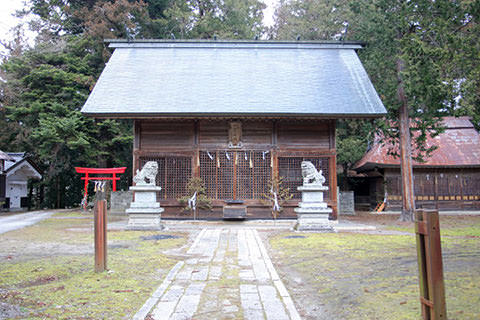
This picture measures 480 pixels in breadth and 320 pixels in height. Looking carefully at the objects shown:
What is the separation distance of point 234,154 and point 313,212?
4623 mm

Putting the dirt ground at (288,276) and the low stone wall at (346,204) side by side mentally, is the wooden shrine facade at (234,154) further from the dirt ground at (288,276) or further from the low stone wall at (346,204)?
the low stone wall at (346,204)

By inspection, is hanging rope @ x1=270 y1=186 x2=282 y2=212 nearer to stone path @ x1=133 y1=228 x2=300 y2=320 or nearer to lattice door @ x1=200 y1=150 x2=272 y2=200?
lattice door @ x1=200 y1=150 x2=272 y2=200

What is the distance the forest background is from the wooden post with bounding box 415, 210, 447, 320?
759 cm

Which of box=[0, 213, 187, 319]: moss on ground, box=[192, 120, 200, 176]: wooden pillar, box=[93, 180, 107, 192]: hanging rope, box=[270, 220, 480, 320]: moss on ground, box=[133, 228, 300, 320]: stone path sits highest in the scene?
box=[192, 120, 200, 176]: wooden pillar

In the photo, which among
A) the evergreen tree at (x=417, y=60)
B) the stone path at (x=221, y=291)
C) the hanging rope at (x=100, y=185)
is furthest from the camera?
the hanging rope at (x=100, y=185)

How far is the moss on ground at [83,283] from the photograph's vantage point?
13.1 ft

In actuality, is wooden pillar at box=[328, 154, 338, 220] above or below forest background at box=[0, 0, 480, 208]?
below

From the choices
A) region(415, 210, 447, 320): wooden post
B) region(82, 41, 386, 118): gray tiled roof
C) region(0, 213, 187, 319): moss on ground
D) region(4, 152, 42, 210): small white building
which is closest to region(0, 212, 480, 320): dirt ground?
region(0, 213, 187, 319): moss on ground

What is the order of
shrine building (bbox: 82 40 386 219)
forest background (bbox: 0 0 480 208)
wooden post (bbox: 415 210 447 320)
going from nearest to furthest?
wooden post (bbox: 415 210 447 320)
forest background (bbox: 0 0 480 208)
shrine building (bbox: 82 40 386 219)

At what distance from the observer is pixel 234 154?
14.8 m

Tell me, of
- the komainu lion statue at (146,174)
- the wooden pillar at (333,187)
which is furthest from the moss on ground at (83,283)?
the wooden pillar at (333,187)

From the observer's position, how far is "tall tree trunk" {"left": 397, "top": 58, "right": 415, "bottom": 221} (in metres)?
15.2

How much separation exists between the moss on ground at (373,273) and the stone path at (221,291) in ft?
1.27

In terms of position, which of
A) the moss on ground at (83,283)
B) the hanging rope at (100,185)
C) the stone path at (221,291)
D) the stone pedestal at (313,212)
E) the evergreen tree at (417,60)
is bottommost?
the stone path at (221,291)
